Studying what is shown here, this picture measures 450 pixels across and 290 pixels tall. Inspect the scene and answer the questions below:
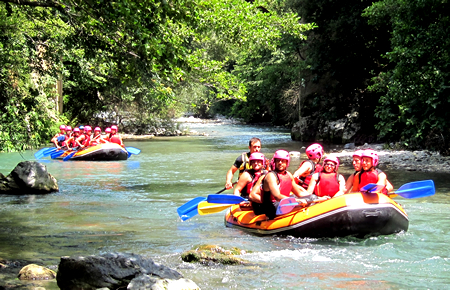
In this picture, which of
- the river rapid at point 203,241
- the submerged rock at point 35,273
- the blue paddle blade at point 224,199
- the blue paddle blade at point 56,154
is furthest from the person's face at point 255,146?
the blue paddle blade at point 56,154

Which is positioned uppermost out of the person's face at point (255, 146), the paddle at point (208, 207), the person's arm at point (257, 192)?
the person's face at point (255, 146)

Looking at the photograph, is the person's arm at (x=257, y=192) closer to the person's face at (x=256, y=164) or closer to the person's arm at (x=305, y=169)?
the person's face at (x=256, y=164)

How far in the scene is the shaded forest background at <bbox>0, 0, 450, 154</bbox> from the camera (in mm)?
7191

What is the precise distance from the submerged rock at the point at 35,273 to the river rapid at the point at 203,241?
14cm

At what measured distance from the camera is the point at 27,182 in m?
11.2

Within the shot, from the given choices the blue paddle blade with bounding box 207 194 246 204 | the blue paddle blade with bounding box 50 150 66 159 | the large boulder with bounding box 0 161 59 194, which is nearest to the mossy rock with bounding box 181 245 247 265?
the blue paddle blade with bounding box 207 194 246 204

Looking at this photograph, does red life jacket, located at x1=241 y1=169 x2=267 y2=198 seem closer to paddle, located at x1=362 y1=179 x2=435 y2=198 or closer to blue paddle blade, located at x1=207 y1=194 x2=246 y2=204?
blue paddle blade, located at x1=207 y1=194 x2=246 y2=204

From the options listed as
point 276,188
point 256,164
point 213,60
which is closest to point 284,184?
point 276,188

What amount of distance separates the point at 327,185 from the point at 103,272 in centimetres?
396

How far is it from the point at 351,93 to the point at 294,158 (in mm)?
7107

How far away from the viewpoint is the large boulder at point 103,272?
478 centimetres

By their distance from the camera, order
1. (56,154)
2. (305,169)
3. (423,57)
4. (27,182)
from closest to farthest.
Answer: (305,169), (27,182), (423,57), (56,154)

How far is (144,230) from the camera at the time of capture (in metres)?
8.05

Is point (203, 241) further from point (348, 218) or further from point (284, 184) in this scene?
point (348, 218)
